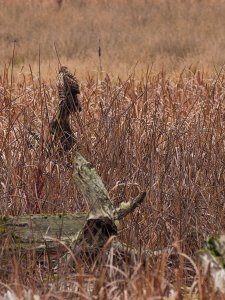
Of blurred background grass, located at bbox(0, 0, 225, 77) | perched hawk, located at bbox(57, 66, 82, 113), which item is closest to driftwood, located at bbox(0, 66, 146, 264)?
perched hawk, located at bbox(57, 66, 82, 113)

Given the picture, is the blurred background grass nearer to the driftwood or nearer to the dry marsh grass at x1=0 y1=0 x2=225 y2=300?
the dry marsh grass at x1=0 y1=0 x2=225 y2=300

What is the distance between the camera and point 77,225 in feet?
10.4

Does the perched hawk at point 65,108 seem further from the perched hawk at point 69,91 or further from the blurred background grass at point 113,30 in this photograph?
the blurred background grass at point 113,30

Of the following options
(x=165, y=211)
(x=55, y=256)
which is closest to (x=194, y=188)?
(x=165, y=211)

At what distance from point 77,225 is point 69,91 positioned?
146cm

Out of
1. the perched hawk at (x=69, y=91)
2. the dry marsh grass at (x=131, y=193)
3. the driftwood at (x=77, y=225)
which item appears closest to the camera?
the dry marsh grass at (x=131, y=193)

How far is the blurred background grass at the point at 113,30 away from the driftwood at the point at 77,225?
10937mm

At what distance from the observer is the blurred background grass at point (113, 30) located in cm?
1620

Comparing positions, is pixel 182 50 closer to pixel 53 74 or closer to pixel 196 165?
pixel 53 74

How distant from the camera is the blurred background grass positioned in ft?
53.2

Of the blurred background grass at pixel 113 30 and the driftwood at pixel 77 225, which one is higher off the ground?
the driftwood at pixel 77 225

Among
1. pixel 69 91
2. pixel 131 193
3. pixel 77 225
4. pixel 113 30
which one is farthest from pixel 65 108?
pixel 113 30

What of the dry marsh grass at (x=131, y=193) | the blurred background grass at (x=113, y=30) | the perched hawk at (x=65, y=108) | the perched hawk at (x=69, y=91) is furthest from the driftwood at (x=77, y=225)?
A: the blurred background grass at (x=113, y=30)

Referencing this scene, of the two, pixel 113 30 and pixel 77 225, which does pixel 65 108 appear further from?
Answer: pixel 113 30
